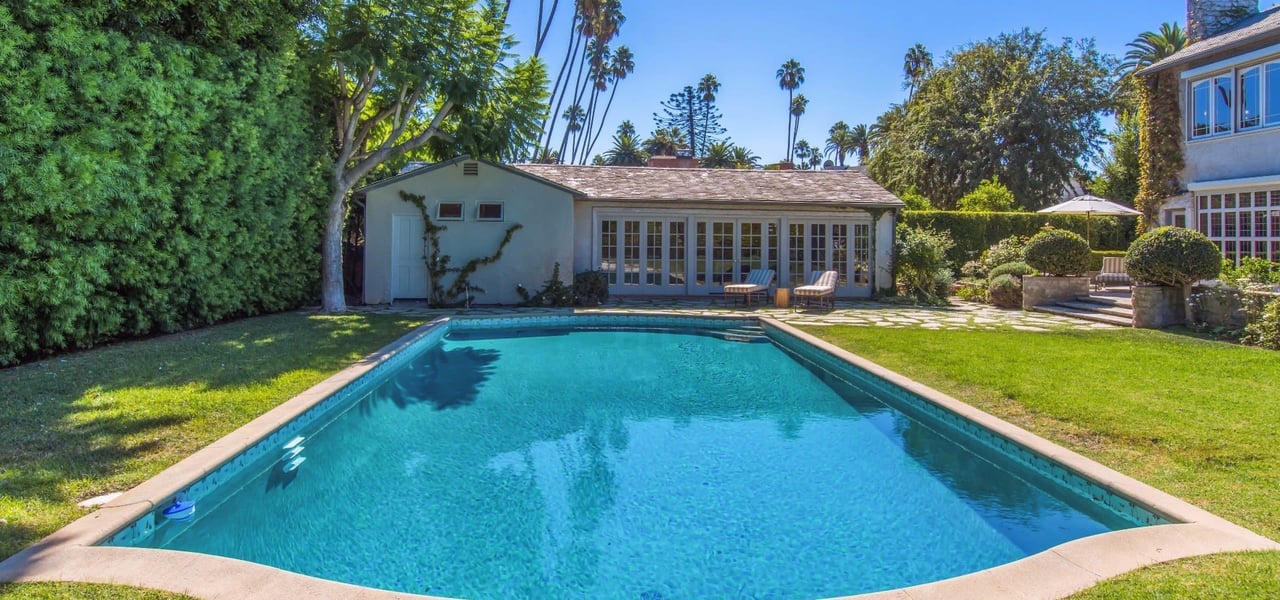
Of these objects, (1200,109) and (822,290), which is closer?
(822,290)

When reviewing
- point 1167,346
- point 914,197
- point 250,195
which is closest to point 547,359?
point 250,195

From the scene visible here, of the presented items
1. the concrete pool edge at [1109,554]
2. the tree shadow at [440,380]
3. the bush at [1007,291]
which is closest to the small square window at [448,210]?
the tree shadow at [440,380]

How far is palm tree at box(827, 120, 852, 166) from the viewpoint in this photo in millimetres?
68062

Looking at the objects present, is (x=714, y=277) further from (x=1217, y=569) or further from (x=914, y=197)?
(x=1217, y=569)

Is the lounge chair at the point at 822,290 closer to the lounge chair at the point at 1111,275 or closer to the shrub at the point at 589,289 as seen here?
the shrub at the point at 589,289

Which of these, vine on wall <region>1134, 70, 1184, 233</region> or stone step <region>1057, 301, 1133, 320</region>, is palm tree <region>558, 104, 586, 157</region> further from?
stone step <region>1057, 301, 1133, 320</region>

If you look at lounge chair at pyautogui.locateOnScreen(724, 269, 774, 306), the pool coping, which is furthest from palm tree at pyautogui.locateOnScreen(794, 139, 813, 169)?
the pool coping

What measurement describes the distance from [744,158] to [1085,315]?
1977 inches

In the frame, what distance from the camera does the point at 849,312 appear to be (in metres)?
14.3

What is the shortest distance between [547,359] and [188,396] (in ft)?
16.2

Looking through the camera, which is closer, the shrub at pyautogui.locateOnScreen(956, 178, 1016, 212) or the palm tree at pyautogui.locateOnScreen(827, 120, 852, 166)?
the shrub at pyautogui.locateOnScreen(956, 178, 1016, 212)

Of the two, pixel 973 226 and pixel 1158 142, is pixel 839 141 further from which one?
pixel 1158 142

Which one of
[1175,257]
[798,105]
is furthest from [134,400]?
[798,105]

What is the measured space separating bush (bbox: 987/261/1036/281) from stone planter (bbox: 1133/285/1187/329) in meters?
4.50
